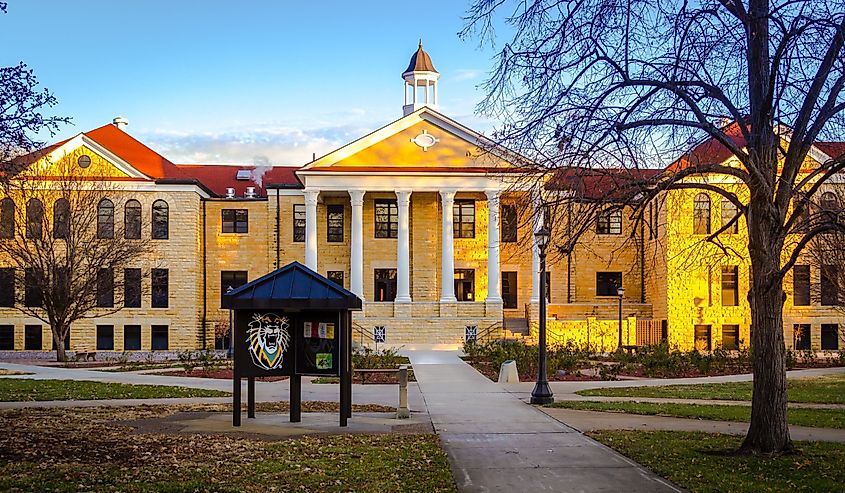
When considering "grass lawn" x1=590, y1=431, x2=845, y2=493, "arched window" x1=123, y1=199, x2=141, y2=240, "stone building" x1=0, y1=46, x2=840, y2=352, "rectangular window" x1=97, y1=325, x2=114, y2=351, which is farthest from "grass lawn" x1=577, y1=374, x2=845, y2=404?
"rectangular window" x1=97, y1=325, x2=114, y2=351

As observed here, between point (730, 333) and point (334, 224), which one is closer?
point (730, 333)

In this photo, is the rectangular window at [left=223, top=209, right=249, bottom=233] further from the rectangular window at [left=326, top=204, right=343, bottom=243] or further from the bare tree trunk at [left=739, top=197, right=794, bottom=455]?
the bare tree trunk at [left=739, top=197, right=794, bottom=455]

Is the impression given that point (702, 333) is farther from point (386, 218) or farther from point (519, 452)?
point (519, 452)

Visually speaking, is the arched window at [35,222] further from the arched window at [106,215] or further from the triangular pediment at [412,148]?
the triangular pediment at [412,148]

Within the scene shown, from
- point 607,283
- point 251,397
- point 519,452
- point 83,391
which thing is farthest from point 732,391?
point 607,283

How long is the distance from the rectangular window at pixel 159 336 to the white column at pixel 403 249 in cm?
1256

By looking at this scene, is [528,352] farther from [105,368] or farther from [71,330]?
[71,330]

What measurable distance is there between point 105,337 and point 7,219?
26.2 ft

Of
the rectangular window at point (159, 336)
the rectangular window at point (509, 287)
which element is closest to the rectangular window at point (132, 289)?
the rectangular window at point (159, 336)

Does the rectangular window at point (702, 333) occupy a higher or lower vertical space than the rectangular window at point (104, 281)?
lower

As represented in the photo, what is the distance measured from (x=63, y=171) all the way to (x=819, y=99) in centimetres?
3776

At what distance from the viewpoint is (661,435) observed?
1519cm

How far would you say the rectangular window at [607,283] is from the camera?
5250 centimetres

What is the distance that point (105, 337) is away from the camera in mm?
48750
